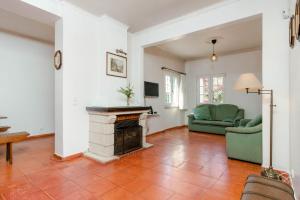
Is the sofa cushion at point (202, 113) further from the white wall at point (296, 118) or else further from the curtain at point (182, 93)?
the white wall at point (296, 118)

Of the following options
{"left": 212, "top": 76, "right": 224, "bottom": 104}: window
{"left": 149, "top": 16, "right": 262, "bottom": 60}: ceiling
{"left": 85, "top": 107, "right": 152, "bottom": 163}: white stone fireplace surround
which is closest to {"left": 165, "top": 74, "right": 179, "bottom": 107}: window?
{"left": 149, "top": 16, "right": 262, "bottom": 60}: ceiling

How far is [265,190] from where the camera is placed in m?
1.25

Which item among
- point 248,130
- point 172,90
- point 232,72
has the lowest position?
point 248,130

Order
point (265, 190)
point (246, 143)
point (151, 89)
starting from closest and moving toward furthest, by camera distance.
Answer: point (265, 190), point (246, 143), point (151, 89)

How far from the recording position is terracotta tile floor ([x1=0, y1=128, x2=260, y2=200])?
79.6 inches

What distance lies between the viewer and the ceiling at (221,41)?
3.88 m

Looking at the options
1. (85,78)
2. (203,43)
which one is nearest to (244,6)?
(203,43)

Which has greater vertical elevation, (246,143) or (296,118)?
(296,118)

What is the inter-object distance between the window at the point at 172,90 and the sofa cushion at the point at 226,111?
157cm

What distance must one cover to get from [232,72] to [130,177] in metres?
5.36

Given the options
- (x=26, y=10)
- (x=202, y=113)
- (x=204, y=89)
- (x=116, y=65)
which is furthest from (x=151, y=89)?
(x=26, y=10)

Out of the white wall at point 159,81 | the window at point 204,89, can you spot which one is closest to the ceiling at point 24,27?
the white wall at point 159,81

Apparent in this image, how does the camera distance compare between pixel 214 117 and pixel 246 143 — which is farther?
pixel 214 117

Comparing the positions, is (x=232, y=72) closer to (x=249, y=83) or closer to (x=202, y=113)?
(x=202, y=113)
